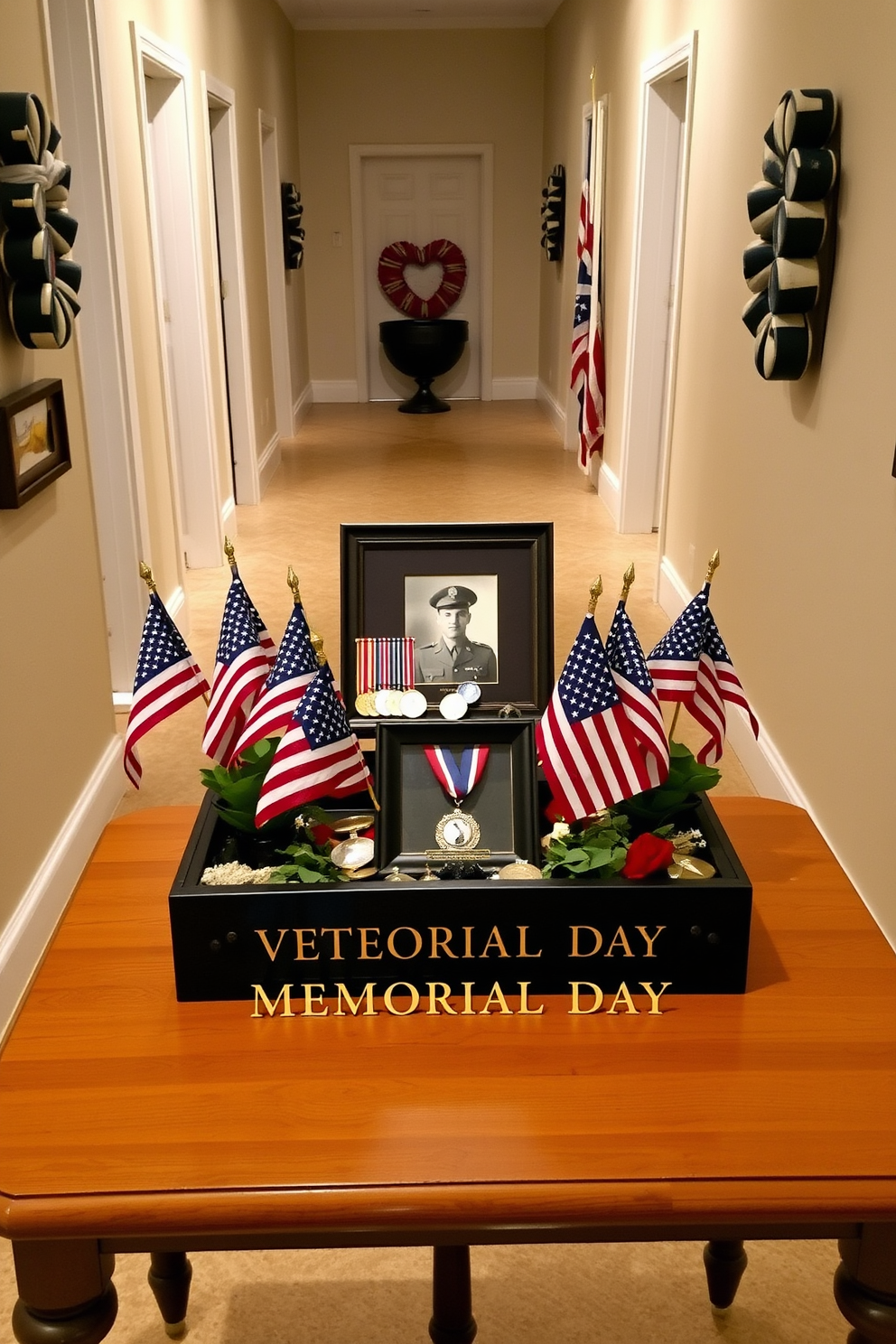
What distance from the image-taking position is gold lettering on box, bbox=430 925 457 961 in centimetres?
130

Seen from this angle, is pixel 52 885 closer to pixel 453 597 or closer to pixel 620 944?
pixel 453 597

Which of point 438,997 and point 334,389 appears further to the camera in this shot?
point 334,389

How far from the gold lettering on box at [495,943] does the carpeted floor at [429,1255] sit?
0.89 m

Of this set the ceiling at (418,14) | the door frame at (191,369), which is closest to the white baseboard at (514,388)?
the ceiling at (418,14)

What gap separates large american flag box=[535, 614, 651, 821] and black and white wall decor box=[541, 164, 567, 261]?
7532 millimetres

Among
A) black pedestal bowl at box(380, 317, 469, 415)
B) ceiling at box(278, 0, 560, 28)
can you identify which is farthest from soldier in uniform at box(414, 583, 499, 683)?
black pedestal bowl at box(380, 317, 469, 415)

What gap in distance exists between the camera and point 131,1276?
197 cm

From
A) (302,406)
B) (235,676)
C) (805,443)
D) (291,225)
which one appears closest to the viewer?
(235,676)

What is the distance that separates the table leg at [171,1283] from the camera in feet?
5.68

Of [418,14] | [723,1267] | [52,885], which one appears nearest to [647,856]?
[723,1267]

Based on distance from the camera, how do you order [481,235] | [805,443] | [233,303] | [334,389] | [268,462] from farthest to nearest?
[334,389], [481,235], [268,462], [233,303], [805,443]

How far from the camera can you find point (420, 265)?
1020cm

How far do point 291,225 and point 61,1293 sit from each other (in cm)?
842

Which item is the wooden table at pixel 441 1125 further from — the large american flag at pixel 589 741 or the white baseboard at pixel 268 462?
the white baseboard at pixel 268 462
